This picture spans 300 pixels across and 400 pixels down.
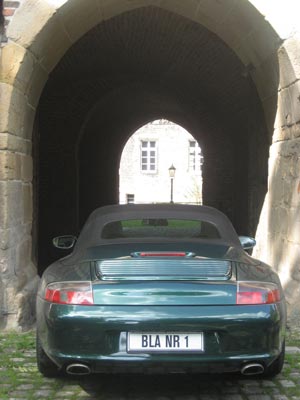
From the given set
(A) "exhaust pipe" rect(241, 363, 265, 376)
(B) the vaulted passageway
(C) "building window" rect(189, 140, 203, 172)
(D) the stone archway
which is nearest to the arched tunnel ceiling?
(B) the vaulted passageway

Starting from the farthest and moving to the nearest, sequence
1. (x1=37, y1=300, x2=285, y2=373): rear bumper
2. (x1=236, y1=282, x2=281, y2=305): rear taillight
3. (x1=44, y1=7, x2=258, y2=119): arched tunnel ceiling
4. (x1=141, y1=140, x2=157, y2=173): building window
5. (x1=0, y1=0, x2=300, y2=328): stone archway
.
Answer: (x1=141, y1=140, x2=157, y2=173): building window
(x1=44, y1=7, x2=258, y2=119): arched tunnel ceiling
(x1=0, y1=0, x2=300, y2=328): stone archway
(x1=236, y1=282, x2=281, y2=305): rear taillight
(x1=37, y1=300, x2=285, y2=373): rear bumper

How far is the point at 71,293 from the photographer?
3555 millimetres

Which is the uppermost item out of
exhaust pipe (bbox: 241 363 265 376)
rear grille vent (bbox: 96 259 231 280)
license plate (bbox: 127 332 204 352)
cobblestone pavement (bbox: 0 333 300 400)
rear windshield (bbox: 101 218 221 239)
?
rear windshield (bbox: 101 218 221 239)

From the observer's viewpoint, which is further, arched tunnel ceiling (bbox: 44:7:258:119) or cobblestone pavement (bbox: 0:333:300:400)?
arched tunnel ceiling (bbox: 44:7:258:119)

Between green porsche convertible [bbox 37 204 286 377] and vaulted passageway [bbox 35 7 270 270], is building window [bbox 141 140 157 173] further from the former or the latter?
green porsche convertible [bbox 37 204 286 377]

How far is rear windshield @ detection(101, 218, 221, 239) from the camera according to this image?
4.71 metres

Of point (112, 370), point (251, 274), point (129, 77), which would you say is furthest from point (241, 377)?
point (129, 77)

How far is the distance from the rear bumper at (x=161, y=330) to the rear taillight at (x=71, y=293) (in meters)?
0.05

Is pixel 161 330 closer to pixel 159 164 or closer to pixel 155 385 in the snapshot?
pixel 155 385

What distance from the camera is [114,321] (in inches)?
134

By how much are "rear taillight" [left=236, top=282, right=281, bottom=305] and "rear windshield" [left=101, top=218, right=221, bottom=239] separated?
1.07m

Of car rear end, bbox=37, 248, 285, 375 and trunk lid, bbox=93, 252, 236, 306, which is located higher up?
trunk lid, bbox=93, 252, 236, 306

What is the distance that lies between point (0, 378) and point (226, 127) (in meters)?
11.4

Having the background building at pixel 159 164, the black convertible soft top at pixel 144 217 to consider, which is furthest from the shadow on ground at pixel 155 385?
the background building at pixel 159 164
